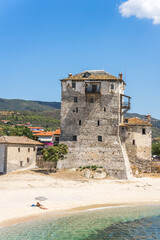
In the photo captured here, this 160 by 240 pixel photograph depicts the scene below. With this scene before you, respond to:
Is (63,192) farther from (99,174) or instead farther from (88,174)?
(99,174)

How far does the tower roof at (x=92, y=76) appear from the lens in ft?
156

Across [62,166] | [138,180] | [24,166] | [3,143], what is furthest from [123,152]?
[3,143]

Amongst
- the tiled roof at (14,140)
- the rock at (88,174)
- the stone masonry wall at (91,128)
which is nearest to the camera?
the rock at (88,174)

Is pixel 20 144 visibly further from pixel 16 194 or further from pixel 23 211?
pixel 23 211

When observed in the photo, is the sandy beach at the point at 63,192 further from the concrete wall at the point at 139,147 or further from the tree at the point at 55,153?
Answer: the concrete wall at the point at 139,147

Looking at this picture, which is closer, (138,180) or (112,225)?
(112,225)

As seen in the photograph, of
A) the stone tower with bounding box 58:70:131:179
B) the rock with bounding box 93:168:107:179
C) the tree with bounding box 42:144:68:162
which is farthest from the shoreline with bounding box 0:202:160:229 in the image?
the tree with bounding box 42:144:68:162

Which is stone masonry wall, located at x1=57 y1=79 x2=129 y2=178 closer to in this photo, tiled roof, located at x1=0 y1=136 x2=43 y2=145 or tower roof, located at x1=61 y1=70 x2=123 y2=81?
tower roof, located at x1=61 y1=70 x2=123 y2=81

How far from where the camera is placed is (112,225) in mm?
25875

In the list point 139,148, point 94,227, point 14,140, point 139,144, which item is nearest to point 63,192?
point 94,227

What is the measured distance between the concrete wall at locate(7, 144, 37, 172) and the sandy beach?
2321mm

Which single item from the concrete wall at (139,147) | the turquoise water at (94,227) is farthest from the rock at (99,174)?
the turquoise water at (94,227)

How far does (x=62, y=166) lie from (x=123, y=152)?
1058 centimetres

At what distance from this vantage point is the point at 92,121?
46.7 metres
